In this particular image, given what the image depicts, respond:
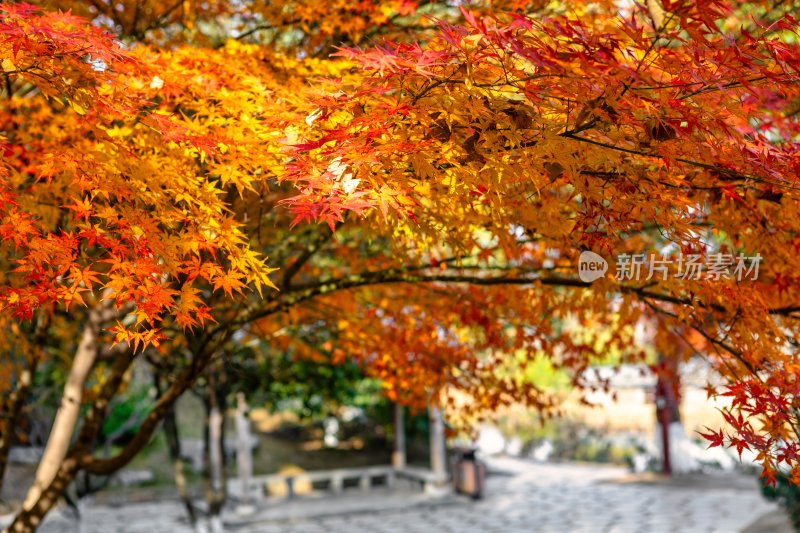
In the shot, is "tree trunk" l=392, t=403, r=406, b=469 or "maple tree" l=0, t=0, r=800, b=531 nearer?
"maple tree" l=0, t=0, r=800, b=531

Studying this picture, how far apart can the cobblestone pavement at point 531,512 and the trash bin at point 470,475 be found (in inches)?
9.5

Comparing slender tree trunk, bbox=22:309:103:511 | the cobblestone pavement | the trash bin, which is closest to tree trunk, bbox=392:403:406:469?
the cobblestone pavement

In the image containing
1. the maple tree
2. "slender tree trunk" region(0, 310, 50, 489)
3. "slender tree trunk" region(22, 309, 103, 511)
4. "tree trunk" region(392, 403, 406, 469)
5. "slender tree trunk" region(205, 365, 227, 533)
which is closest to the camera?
the maple tree

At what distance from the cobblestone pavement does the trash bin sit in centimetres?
24

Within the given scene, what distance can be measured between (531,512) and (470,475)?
1461 millimetres

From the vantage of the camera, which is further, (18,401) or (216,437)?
(216,437)

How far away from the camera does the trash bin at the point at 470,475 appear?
1372 centimetres

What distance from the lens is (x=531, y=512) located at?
41.3 ft

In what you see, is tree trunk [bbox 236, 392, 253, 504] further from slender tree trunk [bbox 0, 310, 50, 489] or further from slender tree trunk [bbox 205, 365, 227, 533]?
slender tree trunk [bbox 0, 310, 50, 489]

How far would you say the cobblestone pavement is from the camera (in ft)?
38.0

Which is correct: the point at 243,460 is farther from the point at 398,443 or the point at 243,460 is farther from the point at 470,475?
the point at 470,475

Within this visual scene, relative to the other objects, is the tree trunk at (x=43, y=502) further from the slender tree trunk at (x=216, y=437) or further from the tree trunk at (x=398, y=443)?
the tree trunk at (x=398, y=443)

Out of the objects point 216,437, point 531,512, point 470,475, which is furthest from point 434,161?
point 470,475

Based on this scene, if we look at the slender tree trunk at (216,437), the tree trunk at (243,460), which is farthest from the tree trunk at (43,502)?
the tree trunk at (243,460)
